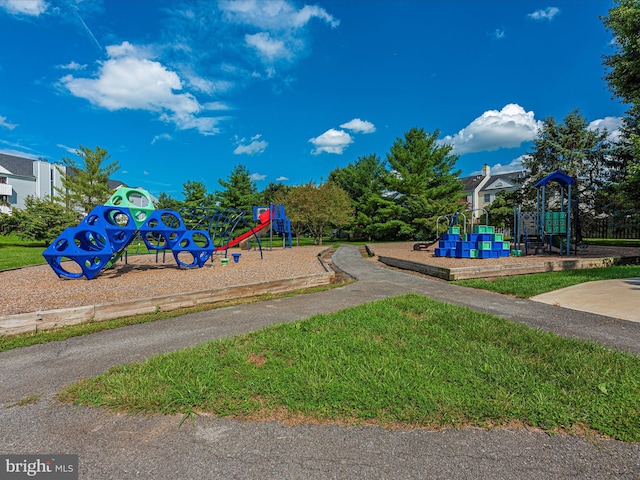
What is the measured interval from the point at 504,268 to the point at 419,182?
22015 mm

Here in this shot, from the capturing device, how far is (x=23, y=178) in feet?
144

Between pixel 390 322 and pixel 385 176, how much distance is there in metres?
29.1

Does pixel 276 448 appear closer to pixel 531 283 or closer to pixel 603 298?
pixel 603 298

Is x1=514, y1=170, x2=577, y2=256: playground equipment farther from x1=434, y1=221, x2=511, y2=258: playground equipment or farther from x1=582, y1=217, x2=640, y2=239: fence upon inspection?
A: x1=582, y1=217, x2=640, y2=239: fence

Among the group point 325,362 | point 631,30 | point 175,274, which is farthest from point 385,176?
point 325,362

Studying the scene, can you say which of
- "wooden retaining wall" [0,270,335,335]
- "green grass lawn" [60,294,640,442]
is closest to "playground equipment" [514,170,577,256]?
"wooden retaining wall" [0,270,335,335]

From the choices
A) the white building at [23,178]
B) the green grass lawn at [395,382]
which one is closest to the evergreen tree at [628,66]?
the green grass lawn at [395,382]

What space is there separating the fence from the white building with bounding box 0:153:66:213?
57.6 m

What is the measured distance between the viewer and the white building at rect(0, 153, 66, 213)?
41.5 m

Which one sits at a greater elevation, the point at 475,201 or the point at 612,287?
the point at 475,201

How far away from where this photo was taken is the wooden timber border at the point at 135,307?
462 cm

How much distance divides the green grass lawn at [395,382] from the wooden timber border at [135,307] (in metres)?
2.54

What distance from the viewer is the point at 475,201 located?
49.2 m

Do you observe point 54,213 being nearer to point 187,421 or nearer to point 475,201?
point 187,421
